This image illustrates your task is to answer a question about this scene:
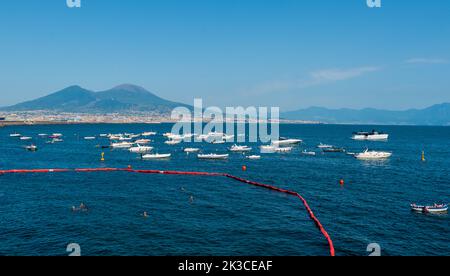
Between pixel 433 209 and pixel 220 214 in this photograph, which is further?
pixel 433 209

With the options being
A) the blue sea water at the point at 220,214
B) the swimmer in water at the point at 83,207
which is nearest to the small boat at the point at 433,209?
the blue sea water at the point at 220,214

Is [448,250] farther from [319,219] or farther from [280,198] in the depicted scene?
[280,198]

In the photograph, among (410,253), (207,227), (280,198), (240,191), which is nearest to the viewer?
(410,253)

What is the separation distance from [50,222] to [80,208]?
24.0ft

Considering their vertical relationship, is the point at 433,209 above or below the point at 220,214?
above

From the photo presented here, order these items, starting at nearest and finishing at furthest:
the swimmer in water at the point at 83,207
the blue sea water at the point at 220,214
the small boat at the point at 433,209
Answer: the blue sea water at the point at 220,214
the small boat at the point at 433,209
the swimmer in water at the point at 83,207

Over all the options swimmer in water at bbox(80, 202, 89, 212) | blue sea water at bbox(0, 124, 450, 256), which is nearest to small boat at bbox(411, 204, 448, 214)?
blue sea water at bbox(0, 124, 450, 256)

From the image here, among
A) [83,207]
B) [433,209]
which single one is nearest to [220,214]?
[83,207]

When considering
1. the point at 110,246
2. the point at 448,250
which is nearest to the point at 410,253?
the point at 448,250

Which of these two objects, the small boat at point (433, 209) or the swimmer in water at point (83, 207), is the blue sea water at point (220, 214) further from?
the small boat at point (433, 209)

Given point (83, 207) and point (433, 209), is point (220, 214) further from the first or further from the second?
point (433, 209)

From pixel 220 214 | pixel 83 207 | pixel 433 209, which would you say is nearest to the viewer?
pixel 220 214

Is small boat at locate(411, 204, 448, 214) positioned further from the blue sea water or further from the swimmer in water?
the swimmer in water
